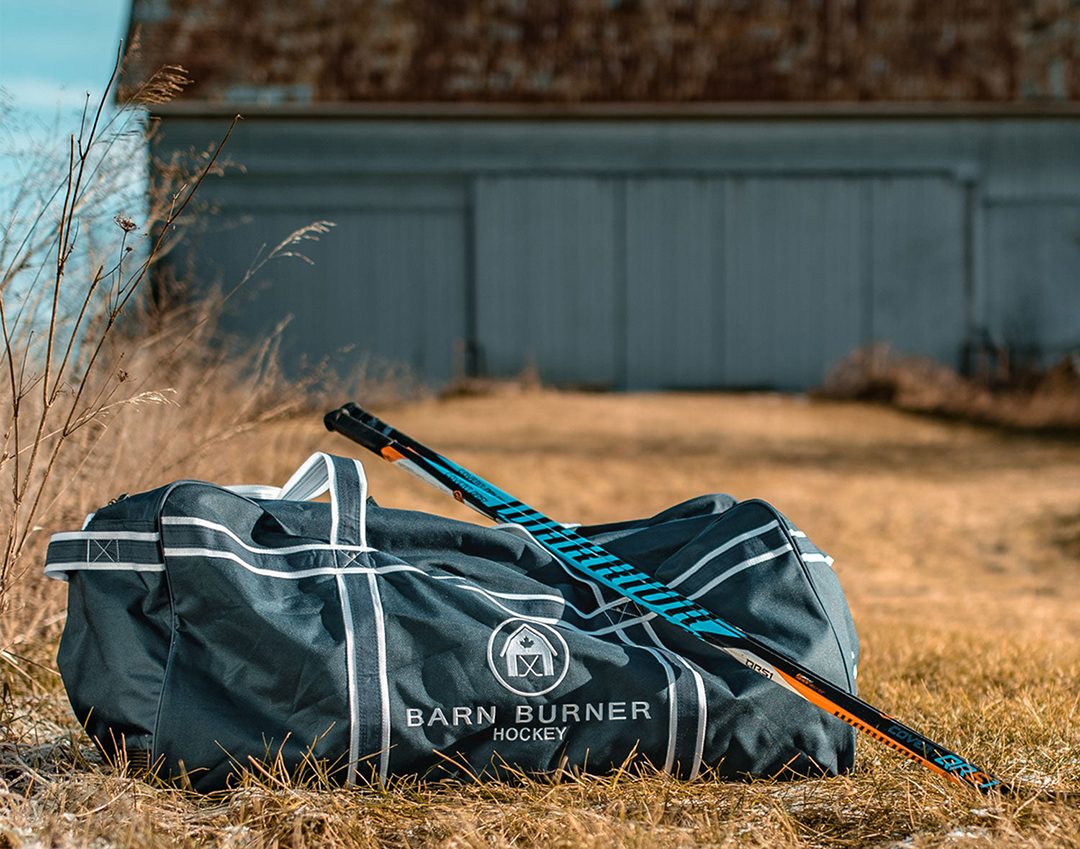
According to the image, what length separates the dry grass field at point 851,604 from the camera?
6.92 feet

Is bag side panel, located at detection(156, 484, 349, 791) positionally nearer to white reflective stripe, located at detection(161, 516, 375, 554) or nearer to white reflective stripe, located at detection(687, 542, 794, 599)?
white reflective stripe, located at detection(161, 516, 375, 554)

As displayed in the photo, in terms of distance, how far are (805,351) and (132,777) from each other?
12.4 m

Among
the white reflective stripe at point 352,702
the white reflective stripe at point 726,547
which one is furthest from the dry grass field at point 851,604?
the white reflective stripe at point 726,547

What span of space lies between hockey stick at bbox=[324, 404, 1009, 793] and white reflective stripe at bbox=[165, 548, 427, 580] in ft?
0.99

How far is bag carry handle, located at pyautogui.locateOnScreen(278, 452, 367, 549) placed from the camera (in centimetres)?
246

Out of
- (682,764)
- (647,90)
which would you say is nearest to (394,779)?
(682,764)

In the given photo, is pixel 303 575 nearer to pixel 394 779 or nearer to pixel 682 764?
pixel 394 779

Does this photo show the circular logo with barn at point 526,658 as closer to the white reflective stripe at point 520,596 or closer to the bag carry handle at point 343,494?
the white reflective stripe at point 520,596

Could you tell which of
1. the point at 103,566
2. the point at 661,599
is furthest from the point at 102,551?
the point at 661,599

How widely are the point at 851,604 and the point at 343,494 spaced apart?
12.7 ft

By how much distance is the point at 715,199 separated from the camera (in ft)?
45.5

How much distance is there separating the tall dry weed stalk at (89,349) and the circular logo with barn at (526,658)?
85 cm

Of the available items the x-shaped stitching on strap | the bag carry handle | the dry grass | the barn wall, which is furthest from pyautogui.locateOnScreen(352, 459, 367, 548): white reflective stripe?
the barn wall

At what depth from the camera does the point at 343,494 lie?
2477 millimetres
